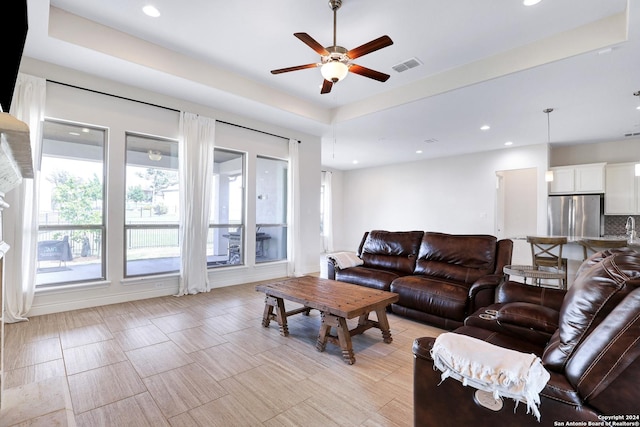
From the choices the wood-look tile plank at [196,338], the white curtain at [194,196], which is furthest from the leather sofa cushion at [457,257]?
the white curtain at [194,196]

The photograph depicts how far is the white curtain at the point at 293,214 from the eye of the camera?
602cm

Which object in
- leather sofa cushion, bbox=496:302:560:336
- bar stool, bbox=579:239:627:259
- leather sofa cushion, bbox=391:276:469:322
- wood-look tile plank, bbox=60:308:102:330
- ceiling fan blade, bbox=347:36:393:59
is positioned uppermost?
ceiling fan blade, bbox=347:36:393:59

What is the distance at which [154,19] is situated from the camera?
318 centimetres

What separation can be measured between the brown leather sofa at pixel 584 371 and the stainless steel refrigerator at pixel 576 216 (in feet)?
20.1

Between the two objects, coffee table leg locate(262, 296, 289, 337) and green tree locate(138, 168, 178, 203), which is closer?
coffee table leg locate(262, 296, 289, 337)

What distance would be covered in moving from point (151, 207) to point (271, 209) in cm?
219

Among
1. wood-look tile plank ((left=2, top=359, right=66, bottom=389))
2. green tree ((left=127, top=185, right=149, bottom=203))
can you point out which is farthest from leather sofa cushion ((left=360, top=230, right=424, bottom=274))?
wood-look tile plank ((left=2, top=359, right=66, bottom=389))

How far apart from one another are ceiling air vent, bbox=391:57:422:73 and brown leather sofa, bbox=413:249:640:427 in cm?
331

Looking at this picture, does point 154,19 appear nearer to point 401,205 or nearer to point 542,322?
point 542,322

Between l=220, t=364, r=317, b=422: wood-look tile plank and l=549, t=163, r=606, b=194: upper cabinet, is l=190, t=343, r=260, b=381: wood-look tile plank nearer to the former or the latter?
l=220, t=364, r=317, b=422: wood-look tile plank

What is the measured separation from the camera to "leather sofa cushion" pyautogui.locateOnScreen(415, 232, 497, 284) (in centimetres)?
350

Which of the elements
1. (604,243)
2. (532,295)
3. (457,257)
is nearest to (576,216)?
(604,243)

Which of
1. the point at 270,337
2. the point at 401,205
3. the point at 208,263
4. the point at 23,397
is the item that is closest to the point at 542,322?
the point at 270,337

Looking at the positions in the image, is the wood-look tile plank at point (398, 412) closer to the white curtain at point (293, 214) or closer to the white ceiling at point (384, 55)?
the white ceiling at point (384, 55)
